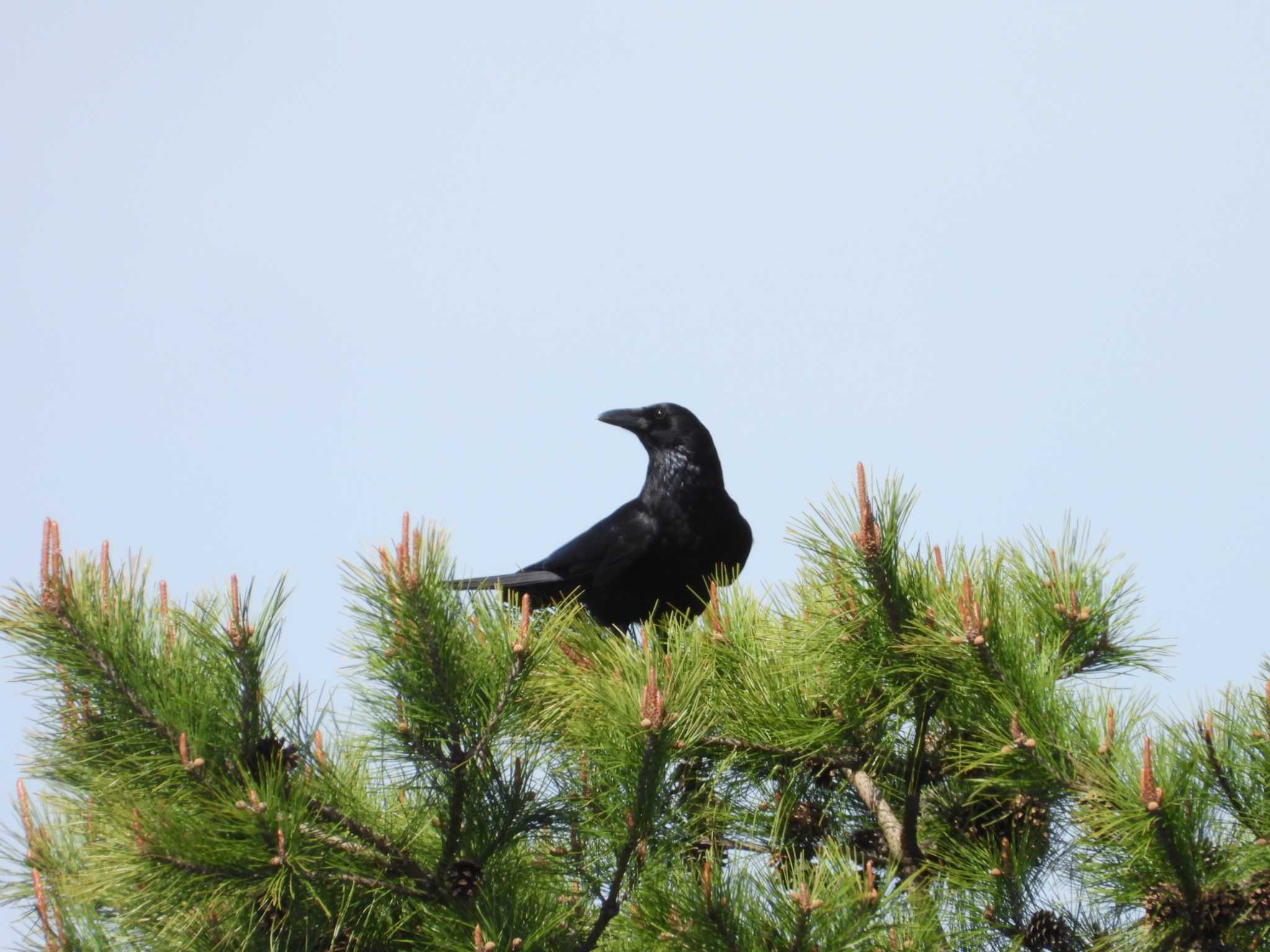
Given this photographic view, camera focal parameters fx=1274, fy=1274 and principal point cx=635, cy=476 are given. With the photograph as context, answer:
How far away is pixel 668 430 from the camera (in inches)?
211

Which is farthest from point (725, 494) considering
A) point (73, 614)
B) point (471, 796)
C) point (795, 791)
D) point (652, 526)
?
point (73, 614)

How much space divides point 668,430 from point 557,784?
2729 millimetres

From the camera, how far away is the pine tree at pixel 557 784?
7.98 ft

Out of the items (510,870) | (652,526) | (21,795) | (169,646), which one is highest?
(652,526)

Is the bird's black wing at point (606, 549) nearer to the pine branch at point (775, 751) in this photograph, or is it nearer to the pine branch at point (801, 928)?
the pine branch at point (775, 751)

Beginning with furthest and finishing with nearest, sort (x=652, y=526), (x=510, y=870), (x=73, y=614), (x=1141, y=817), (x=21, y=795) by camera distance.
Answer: (x=652, y=526) → (x=21, y=795) → (x=510, y=870) → (x=73, y=614) → (x=1141, y=817)

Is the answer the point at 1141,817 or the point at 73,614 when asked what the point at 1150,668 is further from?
the point at 73,614

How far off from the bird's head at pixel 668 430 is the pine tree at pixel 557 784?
233cm

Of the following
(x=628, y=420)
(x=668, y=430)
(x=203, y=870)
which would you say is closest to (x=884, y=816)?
(x=203, y=870)

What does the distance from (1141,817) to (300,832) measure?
1.58 meters

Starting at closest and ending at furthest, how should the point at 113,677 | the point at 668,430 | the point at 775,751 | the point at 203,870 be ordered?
the point at 203,870 → the point at 113,677 → the point at 775,751 → the point at 668,430

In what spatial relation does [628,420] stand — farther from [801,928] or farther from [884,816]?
[801,928]

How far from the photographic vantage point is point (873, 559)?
8.99ft

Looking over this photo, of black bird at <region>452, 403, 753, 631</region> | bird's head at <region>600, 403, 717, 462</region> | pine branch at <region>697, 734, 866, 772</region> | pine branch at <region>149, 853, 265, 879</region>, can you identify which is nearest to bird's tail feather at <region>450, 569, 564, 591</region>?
black bird at <region>452, 403, 753, 631</region>
